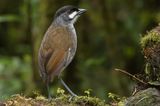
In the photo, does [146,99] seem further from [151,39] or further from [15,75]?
[15,75]

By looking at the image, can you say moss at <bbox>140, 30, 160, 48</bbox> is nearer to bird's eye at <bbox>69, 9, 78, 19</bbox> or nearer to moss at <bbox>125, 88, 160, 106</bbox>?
moss at <bbox>125, 88, 160, 106</bbox>

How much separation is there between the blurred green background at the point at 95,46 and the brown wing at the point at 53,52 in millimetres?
2881

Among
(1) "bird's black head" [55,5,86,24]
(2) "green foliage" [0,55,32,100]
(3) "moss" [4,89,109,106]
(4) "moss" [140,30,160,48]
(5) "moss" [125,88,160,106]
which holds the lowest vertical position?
(2) "green foliage" [0,55,32,100]

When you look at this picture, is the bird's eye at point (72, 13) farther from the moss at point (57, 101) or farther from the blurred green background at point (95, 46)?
the blurred green background at point (95, 46)

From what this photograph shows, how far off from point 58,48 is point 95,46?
12.7ft

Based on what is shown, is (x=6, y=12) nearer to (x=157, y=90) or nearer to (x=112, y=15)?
(x=112, y=15)

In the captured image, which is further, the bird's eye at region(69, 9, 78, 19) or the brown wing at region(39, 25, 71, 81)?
the bird's eye at region(69, 9, 78, 19)

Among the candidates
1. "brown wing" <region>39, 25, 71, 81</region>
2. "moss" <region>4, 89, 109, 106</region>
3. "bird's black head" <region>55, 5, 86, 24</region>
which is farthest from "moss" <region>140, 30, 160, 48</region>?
"bird's black head" <region>55, 5, 86, 24</region>

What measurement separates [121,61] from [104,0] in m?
1.09

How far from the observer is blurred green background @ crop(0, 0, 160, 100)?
32.7 feet

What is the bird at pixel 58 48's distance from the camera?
6.49m

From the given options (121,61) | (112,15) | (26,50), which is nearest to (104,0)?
(112,15)

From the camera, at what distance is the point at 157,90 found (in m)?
5.06

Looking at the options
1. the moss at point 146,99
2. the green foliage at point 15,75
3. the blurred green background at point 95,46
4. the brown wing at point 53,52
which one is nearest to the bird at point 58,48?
the brown wing at point 53,52
